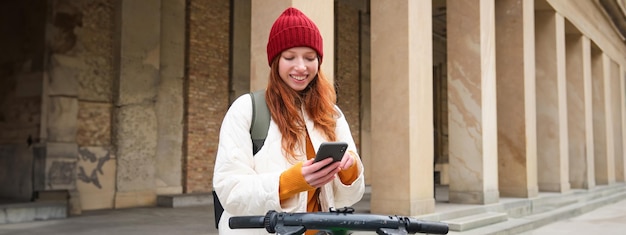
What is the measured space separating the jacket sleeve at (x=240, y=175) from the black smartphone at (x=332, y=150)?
0.25m

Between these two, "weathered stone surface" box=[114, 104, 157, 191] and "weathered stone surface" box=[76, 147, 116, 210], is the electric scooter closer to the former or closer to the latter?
"weathered stone surface" box=[76, 147, 116, 210]

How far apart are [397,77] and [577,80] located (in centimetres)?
1166

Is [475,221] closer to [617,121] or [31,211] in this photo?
[31,211]

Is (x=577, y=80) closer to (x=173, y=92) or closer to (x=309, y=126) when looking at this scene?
(x=173, y=92)

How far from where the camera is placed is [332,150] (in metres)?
1.68

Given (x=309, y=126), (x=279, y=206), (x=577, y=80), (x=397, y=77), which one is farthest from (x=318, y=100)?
(x=577, y=80)

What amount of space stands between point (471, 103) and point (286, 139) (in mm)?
8918

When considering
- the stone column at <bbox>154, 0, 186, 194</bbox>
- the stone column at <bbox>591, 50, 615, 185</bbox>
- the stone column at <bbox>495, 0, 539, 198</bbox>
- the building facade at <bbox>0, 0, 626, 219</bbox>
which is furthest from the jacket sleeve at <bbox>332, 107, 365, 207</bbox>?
the stone column at <bbox>591, 50, 615, 185</bbox>

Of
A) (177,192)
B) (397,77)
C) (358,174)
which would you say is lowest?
(177,192)

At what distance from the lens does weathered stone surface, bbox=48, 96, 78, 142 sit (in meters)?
10.1

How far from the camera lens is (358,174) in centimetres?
206

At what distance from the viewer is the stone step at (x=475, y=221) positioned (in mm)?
8016

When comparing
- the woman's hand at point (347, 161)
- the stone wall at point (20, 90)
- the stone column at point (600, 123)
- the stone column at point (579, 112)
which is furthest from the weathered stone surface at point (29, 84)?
the stone column at point (600, 123)

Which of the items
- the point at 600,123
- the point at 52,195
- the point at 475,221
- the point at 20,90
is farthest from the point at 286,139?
the point at 600,123
